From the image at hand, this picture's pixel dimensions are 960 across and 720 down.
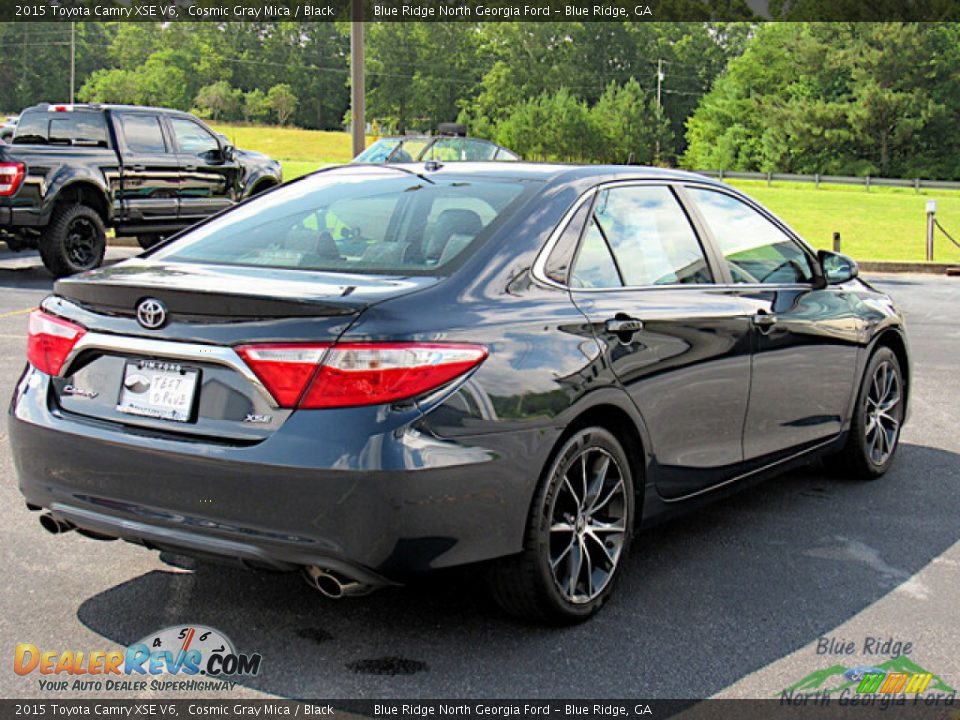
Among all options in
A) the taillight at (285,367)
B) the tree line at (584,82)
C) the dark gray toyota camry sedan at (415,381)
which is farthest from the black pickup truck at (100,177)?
the tree line at (584,82)

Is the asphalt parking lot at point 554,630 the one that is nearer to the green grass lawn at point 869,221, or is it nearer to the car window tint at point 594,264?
the car window tint at point 594,264

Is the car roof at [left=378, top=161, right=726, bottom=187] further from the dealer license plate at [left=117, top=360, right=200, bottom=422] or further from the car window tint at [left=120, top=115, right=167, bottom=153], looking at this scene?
the car window tint at [left=120, top=115, right=167, bottom=153]

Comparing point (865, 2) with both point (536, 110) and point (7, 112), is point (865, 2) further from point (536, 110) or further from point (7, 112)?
point (7, 112)

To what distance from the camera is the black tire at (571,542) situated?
3.89 metres

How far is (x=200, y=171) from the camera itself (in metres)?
17.0

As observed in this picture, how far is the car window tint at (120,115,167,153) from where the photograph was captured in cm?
1590

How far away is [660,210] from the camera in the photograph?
4926 millimetres

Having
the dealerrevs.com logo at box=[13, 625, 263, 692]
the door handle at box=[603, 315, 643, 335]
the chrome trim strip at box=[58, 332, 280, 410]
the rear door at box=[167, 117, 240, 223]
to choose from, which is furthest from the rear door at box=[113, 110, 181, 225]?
the dealerrevs.com logo at box=[13, 625, 263, 692]

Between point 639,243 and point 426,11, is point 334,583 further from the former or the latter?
point 426,11

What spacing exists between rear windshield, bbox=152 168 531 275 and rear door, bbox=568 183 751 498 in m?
0.41

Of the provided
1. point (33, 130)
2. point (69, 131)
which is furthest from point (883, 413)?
point (33, 130)

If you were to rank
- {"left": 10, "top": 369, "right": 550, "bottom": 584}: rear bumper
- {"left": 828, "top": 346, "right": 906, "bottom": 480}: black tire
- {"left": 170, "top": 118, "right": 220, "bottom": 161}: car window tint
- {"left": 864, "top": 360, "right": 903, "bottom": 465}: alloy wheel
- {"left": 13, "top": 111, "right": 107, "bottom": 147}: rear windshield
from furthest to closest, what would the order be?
{"left": 170, "top": 118, "right": 220, "bottom": 161}: car window tint, {"left": 13, "top": 111, "right": 107, "bottom": 147}: rear windshield, {"left": 864, "top": 360, "right": 903, "bottom": 465}: alloy wheel, {"left": 828, "top": 346, "right": 906, "bottom": 480}: black tire, {"left": 10, "top": 369, "right": 550, "bottom": 584}: rear bumper

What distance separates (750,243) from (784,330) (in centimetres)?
43

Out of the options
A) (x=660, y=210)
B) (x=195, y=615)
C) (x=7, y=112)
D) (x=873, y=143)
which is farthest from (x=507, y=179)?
(x=7, y=112)
